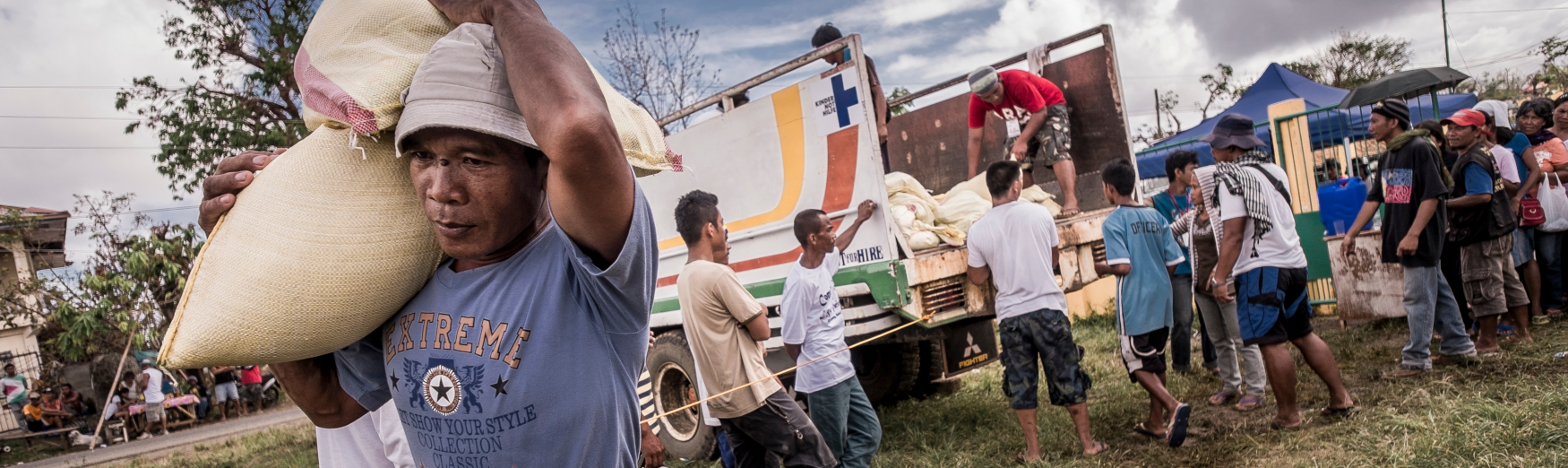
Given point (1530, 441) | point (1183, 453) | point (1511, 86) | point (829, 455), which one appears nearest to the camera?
point (1530, 441)

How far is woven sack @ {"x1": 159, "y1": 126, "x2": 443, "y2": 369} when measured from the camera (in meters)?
1.25

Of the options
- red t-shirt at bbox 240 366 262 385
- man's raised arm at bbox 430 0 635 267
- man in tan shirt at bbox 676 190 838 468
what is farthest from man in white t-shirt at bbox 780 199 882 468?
red t-shirt at bbox 240 366 262 385

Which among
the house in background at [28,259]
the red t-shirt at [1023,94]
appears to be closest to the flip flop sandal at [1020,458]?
the red t-shirt at [1023,94]

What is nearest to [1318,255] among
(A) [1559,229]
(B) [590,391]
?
(A) [1559,229]

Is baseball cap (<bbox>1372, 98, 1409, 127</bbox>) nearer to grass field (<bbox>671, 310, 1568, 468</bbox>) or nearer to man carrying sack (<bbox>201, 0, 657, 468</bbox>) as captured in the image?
grass field (<bbox>671, 310, 1568, 468</bbox>)

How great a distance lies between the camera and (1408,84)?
305 inches

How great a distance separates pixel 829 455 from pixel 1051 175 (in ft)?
10.0

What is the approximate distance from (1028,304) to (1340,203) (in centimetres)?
438

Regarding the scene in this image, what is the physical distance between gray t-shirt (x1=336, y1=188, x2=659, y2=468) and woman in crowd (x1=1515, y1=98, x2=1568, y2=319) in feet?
23.9

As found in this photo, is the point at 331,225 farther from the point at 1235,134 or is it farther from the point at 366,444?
the point at 1235,134

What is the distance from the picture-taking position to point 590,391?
1229 mm

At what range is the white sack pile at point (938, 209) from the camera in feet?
15.6

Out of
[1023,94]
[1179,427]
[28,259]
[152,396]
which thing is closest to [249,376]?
[152,396]

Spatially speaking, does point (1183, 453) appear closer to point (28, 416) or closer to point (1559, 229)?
point (1559, 229)
